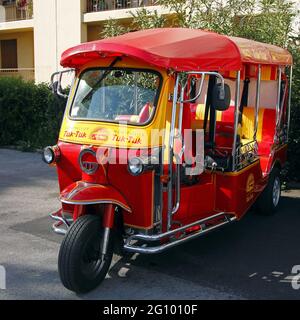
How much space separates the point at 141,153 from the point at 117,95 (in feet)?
2.82

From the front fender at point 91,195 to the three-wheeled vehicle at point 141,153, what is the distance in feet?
0.04

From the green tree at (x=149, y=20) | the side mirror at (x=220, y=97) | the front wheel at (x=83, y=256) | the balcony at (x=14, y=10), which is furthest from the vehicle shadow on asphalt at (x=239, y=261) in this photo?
the balcony at (x=14, y=10)

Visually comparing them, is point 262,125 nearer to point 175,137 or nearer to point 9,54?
point 175,137

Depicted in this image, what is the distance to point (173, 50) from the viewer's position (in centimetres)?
464

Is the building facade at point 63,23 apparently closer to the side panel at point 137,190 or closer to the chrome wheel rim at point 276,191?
the chrome wheel rim at point 276,191

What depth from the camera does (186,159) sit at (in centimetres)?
507

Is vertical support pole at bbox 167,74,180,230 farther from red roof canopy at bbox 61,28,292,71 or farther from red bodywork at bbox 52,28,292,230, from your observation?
red roof canopy at bbox 61,28,292,71

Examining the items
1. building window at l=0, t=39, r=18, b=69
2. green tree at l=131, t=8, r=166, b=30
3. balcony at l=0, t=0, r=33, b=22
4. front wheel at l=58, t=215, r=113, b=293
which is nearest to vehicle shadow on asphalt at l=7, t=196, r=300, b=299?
front wheel at l=58, t=215, r=113, b=293

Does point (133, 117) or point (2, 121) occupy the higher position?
point (133, 117)

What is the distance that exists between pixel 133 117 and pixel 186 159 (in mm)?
725

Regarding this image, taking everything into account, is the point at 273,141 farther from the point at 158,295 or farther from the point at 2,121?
the point at 2,121

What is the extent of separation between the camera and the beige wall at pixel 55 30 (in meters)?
17.4

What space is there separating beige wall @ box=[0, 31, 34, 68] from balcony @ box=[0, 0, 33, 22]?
752 millimetres
